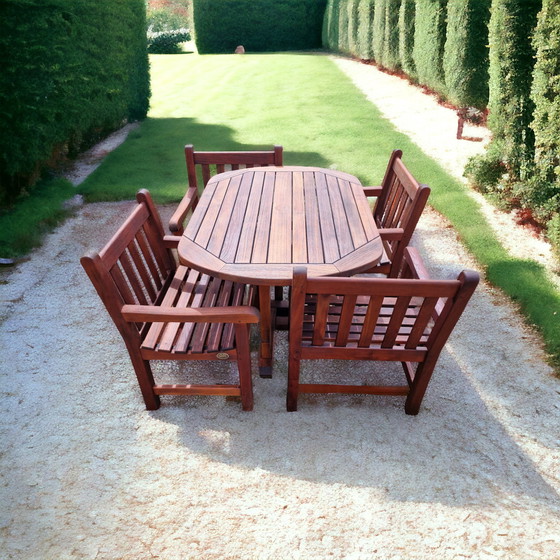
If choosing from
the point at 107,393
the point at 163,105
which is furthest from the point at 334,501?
the point at 163,105

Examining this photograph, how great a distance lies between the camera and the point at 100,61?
8.17 meters

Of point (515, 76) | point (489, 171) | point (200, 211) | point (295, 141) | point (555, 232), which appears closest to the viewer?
point (200, 211)

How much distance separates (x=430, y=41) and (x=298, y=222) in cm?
1003

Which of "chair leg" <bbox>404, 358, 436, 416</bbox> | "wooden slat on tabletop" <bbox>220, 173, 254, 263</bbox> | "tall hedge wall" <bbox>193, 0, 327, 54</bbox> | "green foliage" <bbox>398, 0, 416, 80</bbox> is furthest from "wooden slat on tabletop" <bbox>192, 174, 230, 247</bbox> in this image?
"tall hedge wall" <bbox>193, 0, 327, 54</bbox>

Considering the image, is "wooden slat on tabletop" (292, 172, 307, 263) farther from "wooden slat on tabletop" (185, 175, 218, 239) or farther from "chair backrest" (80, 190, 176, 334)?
"chair backrest" (80, 190, 176, 334)

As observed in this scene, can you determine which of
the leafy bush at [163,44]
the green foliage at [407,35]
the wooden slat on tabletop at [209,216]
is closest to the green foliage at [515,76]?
the wooden slat on tabletop at [209,216]

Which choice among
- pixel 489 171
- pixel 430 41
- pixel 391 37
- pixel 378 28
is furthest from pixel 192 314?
pixel 378 28

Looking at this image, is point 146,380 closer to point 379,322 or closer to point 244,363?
point 244,363

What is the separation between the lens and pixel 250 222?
129 inches

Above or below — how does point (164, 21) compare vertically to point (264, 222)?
above

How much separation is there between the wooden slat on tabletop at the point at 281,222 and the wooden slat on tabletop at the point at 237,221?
8.7 inches

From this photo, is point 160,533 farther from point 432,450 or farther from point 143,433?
point 432,450

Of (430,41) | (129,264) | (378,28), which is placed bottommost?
(129,264)

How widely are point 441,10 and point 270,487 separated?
11.1m
